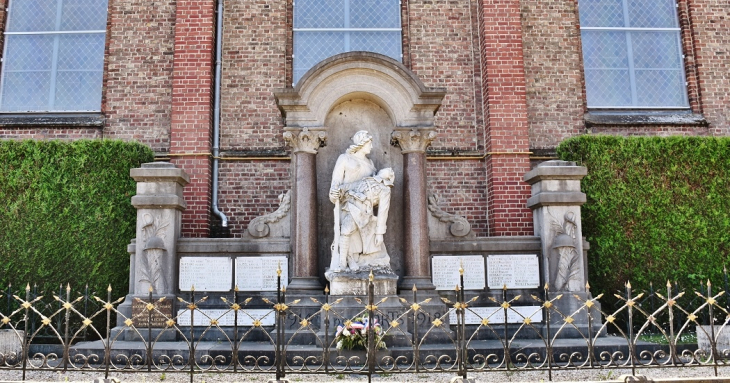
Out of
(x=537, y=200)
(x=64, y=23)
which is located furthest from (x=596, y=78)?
(x=64, y=23)

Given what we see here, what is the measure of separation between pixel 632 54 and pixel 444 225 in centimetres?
655

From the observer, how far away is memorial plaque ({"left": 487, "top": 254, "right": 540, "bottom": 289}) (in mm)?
9344

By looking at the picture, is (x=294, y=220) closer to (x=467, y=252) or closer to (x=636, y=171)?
(x=467, y=252)

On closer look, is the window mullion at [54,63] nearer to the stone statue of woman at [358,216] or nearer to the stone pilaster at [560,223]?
the stone statue of woman at [358,216]

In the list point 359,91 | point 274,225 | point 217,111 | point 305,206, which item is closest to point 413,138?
point 359,91

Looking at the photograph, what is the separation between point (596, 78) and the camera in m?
13.0

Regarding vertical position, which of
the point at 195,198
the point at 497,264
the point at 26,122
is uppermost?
the point at 26,122

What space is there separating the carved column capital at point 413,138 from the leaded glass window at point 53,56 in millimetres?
6669

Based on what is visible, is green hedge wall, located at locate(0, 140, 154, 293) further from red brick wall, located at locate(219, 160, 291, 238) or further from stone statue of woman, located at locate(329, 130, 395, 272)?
stone statue of woman, located at locate(329, 130, 395, 272)

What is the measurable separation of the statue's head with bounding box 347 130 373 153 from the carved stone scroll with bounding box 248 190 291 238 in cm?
130

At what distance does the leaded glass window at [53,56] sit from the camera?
12656mm

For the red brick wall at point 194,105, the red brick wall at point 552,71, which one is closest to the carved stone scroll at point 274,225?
the red brick wall at point 194,105

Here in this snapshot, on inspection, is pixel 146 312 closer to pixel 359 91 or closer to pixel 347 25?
pixel 359 91

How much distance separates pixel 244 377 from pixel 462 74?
8.06 meters
